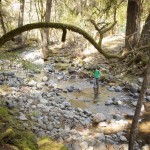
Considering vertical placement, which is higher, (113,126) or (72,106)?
(72,106)

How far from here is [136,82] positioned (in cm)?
1281

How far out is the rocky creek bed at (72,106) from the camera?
25.5 ft

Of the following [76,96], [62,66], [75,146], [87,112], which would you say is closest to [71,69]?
[62,66]

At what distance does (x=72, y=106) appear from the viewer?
10250 millimetres

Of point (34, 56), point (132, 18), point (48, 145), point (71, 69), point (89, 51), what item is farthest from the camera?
point (34, 56)

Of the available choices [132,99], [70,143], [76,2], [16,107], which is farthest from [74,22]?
[70,143]

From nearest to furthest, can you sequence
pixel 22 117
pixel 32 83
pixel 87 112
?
pixel 22 117 < pixel 87 112 < pixel 32 83

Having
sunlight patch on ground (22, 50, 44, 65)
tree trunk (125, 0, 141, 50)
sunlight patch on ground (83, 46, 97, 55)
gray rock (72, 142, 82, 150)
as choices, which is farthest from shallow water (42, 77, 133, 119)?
sunlight patch on ground (83, 46, 97, 55)

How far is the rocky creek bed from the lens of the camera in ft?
25.5

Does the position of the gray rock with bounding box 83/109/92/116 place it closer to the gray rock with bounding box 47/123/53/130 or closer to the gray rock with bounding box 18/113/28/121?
the gray rock with bounding box 47/123/53/130

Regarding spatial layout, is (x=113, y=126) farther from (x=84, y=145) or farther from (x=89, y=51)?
(x=89, y=51)

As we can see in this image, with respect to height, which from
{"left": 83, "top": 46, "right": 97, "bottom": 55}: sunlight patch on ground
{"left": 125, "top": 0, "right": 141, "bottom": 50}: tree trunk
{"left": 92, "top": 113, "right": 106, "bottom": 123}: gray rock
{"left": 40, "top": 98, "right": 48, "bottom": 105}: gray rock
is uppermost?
{"left": 125, "top": 0, "right": 141, "bottom": 50}: tree trunk

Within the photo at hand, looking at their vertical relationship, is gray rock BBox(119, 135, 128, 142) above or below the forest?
below

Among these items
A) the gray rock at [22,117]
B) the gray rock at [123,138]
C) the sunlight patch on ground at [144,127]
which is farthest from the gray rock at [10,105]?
the sunlight patch on ground at [144,127]
